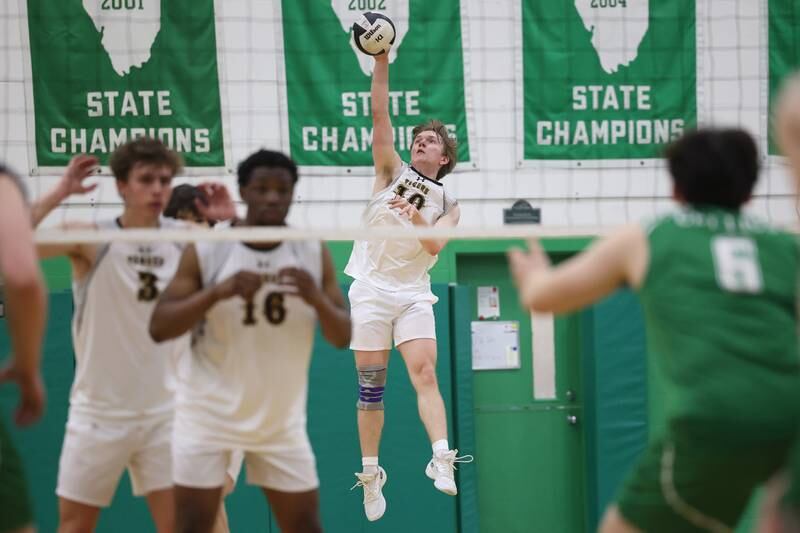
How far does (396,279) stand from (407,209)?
0.90 m

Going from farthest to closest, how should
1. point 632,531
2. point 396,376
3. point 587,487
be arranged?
point 587,487 < point 396,376 < point 632,531

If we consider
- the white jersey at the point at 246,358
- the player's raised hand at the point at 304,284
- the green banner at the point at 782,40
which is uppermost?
the green banner at the point at 782,40

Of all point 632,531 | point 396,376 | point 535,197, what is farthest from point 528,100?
point 632,531

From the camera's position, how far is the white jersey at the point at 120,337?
5129mm

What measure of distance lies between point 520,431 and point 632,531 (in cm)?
716

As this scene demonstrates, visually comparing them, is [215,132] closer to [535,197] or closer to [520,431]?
[535,197]

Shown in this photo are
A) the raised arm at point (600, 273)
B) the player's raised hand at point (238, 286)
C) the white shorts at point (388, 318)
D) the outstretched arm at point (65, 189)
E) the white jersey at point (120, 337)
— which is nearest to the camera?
the raised arm at point (600, 273)


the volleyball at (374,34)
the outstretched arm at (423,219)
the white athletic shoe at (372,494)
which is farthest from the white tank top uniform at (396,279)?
the volleyball at (374,34)

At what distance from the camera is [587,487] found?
10828mm

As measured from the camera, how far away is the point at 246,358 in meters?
4.71

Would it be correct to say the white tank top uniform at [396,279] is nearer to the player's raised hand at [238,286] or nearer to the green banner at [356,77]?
the green banner at [356,77]

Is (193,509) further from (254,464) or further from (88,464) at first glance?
(88,464)

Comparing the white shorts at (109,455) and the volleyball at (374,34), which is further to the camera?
the volleyball at (374,34)

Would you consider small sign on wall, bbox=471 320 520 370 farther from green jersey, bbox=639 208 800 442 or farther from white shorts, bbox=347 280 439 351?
green jersey, bbox=639 208 800 442
